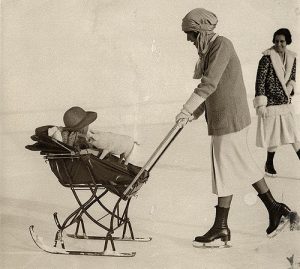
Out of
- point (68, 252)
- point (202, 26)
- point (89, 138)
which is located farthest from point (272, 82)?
point (68, 252)

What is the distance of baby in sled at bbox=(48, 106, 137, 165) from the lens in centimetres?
402

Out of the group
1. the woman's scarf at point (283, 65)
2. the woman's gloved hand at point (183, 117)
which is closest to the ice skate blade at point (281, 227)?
the woman's scarf at point (283, 65)

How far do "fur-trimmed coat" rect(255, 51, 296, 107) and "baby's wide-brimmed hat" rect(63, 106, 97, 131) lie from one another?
3.59 feet

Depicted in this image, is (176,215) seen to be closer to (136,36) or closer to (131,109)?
(131,109)

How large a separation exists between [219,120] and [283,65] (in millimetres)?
725

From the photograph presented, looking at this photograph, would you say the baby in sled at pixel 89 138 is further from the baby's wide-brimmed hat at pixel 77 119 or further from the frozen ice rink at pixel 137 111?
the frozen ice rink at pixel 137 111

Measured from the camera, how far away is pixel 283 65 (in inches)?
170

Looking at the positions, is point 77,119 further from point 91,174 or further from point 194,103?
point 194,103

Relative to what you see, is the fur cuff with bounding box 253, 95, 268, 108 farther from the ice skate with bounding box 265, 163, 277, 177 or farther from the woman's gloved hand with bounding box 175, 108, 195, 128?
the woman's gloved hand with bounding box 175, 108, 195, 128

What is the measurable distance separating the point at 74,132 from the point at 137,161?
1.63 ft

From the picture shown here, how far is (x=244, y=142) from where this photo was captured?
395cm

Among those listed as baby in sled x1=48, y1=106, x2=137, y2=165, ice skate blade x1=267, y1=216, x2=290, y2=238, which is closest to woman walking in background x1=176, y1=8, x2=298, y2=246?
ice skate blade x1=267, y1=216, x2=290, y2=238

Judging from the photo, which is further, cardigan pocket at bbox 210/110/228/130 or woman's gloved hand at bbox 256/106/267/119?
woman's gloved hand at bbox 256/106/267/119

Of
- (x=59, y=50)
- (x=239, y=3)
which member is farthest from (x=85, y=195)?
(x=239, y=3)
